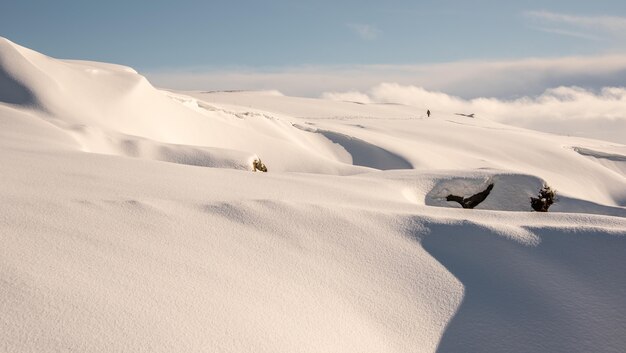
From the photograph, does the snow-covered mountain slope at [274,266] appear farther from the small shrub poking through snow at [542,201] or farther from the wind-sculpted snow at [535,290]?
the small shrub poking through snow at [542,201]

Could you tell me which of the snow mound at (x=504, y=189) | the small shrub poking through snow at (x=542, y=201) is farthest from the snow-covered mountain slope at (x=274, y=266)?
the small shrub poking through snow at (x=542, y=201)

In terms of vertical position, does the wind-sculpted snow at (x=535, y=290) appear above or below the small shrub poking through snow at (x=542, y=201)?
above

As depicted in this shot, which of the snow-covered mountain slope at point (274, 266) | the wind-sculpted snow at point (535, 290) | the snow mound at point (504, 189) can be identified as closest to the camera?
the snow-covered mountain slope at point (274, 266)

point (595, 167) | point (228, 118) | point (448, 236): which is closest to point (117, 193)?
point (448, 236)

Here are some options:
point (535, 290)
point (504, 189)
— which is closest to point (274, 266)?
point (535, 290)

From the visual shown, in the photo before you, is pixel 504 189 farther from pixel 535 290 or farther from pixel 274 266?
pixel 274 266

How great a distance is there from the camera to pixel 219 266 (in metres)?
4.31

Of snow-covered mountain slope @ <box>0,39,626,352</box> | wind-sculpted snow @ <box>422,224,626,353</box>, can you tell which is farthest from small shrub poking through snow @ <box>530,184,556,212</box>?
wind-sculpted snow @ <box>422,224,626,353</box>

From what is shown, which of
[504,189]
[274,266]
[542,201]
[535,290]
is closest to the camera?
[274,266]

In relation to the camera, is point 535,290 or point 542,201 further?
point 542,201

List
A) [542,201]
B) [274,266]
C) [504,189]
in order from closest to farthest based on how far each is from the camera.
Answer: [274,266] → [542,201] → [504,189]

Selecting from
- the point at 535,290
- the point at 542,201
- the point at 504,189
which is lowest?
the point at 542,201

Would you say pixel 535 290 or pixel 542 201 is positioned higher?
pixel 535 290

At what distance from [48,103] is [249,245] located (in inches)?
385
